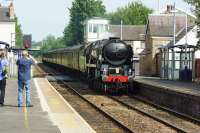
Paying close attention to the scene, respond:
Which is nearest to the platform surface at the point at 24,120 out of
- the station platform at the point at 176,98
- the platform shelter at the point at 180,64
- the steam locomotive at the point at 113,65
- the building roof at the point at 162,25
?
the station platform at the point at 176,98


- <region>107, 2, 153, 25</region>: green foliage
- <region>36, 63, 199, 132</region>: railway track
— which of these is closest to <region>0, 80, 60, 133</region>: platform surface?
<region>36, 63, 199, 132</region>: railway track

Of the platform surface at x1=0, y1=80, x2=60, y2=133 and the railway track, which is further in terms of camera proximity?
the railway track

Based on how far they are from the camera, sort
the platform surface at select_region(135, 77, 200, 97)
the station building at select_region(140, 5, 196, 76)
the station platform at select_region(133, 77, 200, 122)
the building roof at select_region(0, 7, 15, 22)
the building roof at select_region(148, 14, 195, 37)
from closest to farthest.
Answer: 1. the station platform at select_region(133, 77, 200, 122)
2. the platform surface at select_region(135, 77, 200, 97)
3. the station building at select_region(140, 5, 196, 76)
4. the building roof at select_region(148, 14, 195, 37)
5. the building roof at select_region(0, 7, 15, 22)

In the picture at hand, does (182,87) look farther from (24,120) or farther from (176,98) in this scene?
(24,120)

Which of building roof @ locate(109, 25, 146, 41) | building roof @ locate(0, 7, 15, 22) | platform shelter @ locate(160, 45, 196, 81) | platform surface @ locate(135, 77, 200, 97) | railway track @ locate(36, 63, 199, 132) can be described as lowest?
railway track @ locate(36, 63, 199, 132)

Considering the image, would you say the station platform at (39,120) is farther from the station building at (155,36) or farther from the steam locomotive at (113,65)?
the station building at (155,36)

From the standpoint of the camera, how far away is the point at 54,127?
583 inches

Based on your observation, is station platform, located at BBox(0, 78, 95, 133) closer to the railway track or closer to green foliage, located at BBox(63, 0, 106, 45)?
the railway track

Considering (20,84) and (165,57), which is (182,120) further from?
(165,57)

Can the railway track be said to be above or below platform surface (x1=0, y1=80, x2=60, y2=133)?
below

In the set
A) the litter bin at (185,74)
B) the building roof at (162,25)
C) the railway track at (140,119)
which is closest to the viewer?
the railway track at (140,119)

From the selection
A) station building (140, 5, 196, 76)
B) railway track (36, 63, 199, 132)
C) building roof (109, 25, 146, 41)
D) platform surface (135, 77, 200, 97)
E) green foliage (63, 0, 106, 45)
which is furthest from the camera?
green foliage (63, 0, 106, 45)

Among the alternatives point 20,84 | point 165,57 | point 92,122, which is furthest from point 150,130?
point 165,57

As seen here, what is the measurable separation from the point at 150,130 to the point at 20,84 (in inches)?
178
